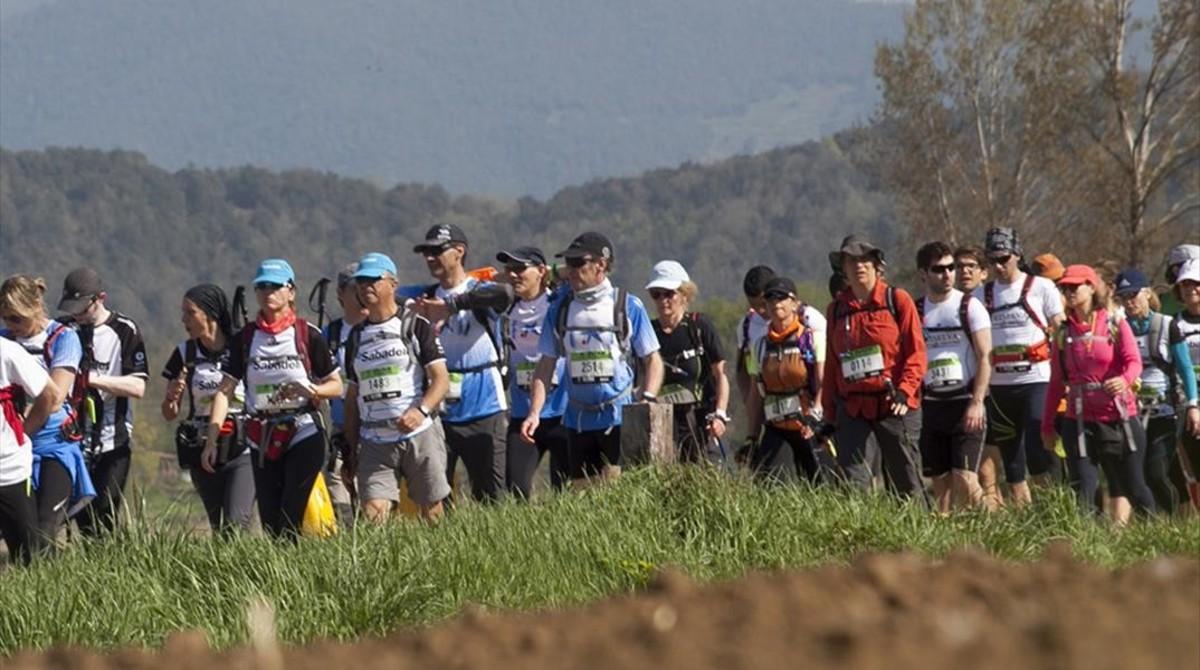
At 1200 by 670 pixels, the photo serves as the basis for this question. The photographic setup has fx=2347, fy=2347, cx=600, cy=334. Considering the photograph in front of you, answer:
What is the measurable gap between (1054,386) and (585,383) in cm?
249

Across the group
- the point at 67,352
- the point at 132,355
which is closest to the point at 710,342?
the point at 132,355

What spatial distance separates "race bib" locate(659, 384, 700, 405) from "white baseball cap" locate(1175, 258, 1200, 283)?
266 centimetres

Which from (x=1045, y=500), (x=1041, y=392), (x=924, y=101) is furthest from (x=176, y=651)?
(x=924, y=101)

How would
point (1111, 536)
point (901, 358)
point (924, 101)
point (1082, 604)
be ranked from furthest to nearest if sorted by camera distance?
point (924, 101)
point (901, 358)
point (1111, 536)
point (1082, 604)

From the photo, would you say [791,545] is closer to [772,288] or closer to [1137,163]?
[772,288]

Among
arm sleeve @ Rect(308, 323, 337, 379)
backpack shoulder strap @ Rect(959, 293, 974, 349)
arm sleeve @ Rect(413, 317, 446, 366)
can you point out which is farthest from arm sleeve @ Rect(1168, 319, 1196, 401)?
arm sleeve @ Rect(308, 323, 337, 379)

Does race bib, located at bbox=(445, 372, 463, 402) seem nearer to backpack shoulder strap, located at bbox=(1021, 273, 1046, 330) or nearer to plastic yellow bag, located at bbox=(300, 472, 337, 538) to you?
plastic yellow bag, located at bbox=(300, 472, 337, 538)

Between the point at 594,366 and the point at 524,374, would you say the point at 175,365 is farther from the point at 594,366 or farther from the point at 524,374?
the point at 594,366

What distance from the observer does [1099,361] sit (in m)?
12.0

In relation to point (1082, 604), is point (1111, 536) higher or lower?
lower

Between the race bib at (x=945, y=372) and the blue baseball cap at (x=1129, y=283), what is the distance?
110 centimetres

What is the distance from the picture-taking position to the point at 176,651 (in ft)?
15.8

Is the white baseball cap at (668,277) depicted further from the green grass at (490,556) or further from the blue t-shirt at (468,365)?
the green grass at (490,556)

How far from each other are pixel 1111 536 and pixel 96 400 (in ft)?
17.9
